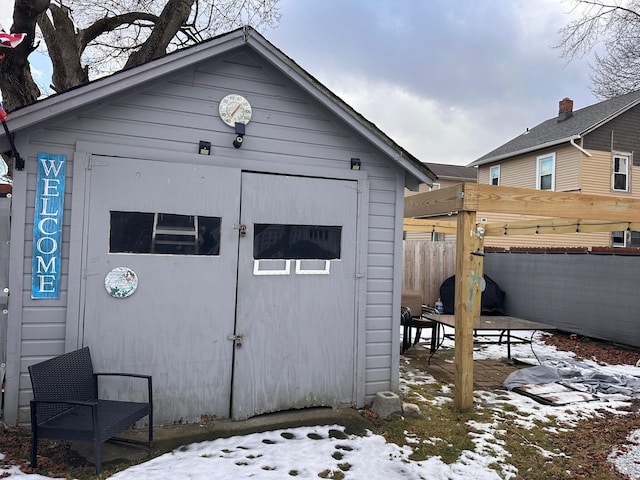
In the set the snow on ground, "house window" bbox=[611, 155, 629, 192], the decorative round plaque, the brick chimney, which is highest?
the brick chimney

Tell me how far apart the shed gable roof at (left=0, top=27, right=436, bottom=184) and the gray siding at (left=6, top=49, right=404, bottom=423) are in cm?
17

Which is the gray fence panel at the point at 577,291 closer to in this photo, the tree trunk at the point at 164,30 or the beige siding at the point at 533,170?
the beige siding at the point at 533,170

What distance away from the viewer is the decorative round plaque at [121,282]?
156 inches

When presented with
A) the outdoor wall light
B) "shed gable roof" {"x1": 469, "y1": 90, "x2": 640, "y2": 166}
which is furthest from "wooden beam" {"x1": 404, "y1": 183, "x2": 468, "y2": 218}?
"shed gable roof" {"x1": 469, "y1": 90, "x2": 640, "y2": 166}

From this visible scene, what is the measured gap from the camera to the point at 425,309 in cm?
956

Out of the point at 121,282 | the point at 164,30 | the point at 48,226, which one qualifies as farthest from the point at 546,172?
the point at 48,226

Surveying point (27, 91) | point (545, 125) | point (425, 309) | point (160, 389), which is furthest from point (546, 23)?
point (160, 389)

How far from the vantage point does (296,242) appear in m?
4.58

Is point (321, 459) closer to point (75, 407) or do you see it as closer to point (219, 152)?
point (75, 407)

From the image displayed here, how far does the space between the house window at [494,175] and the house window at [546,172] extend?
213 centimetres

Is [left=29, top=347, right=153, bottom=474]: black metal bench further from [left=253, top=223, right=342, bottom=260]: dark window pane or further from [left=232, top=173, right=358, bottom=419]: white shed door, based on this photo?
[left=253, top=223, right=342, bottom=260]: dark window pane

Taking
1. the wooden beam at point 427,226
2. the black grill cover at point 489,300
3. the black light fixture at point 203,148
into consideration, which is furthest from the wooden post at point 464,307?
the black grill cover at point 489,300

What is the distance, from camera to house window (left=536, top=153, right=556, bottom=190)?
662 inches

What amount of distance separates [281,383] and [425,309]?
18.7 ft
